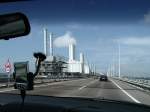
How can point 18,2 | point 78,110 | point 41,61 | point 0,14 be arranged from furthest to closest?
point 18,2 → point 0,14 → point 41,61 → point 78,110

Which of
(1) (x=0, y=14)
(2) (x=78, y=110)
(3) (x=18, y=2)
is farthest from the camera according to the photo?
(3) (x=18, y=2)

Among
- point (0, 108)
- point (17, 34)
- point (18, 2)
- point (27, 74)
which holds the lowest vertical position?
point (0, 108)

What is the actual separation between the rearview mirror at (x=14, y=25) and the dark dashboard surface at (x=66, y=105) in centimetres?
54

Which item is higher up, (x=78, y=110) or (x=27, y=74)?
(x=27, y=74)

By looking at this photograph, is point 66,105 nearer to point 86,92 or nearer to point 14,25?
point 14,25

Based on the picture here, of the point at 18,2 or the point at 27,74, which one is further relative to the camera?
the point at 18,2

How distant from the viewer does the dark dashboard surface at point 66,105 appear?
3442mm

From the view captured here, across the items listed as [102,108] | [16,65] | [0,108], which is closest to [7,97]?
[0,108]

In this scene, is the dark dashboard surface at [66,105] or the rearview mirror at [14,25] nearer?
the dark dashboard surface at [66,105]

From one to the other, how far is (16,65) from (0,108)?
0.44 m

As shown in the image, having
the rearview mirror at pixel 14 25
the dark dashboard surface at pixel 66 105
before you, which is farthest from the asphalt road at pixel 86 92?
the rearview mirror at pixel 14 25

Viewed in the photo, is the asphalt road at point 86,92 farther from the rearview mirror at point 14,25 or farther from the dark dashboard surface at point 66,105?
the rearview mirror at point 14,25

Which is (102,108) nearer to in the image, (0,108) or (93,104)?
(93,104)

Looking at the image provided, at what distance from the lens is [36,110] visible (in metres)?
3.61
